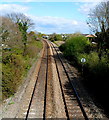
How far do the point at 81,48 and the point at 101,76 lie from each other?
15.4 metres

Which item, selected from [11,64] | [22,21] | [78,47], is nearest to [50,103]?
[11,64]

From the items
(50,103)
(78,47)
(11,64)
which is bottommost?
(50,103)

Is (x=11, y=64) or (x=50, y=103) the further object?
(x=11, y=64)

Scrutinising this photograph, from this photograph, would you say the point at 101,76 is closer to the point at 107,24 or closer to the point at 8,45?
the point at 107,24

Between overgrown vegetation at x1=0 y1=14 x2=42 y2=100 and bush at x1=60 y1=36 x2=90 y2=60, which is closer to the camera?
overgrown vegetation at x1=0 y1=14 x2=42 y2=100

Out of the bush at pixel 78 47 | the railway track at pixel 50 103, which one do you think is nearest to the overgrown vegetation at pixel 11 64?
the railway track at pixel 50 103

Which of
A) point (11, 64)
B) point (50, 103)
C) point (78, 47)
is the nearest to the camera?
point (50, 103)

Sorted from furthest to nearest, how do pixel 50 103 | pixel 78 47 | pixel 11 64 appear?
pixel 78 47 → pixel 11 64 → pixel 50 103

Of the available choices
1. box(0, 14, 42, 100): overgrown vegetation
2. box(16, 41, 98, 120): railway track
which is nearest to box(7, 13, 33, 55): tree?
box(0, 14, 42, 100): overgrown vegetation

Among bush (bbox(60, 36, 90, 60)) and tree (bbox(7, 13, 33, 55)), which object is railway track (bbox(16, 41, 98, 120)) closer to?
bush (bbox(60, 36, 90, 60))

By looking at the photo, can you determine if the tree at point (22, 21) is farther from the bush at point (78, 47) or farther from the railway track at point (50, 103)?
the railway track at point (50, 103)

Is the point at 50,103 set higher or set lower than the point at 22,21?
lower

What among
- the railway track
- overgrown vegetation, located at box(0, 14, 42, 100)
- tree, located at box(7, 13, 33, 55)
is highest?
tree, located at box(7, 13, 33, 55)

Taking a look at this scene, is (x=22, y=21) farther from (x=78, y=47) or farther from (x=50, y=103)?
(x=50, y=103)
